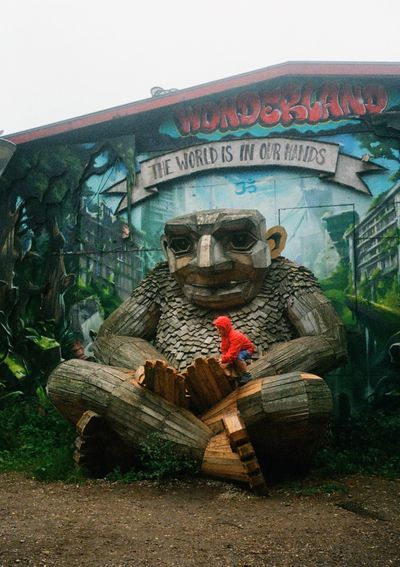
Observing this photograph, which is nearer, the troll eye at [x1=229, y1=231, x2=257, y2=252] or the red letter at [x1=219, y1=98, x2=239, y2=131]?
the troll eye at [x1=229, y1=231, x2=257, y2=252]

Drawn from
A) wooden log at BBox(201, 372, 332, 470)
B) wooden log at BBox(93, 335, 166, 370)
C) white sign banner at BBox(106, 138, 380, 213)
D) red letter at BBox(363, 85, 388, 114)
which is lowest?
wooden log at BBox(201, 372, 332, 470)

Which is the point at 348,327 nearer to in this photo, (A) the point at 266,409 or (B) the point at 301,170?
(B) the point at 301,170

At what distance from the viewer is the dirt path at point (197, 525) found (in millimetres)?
2918

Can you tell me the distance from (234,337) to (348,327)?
197 centimetres

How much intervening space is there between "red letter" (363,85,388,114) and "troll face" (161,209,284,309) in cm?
186

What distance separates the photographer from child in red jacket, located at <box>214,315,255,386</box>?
4449 millimetres

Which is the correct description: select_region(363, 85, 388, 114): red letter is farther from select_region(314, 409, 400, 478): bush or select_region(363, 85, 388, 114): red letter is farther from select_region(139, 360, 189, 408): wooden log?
select_region(139, 360, 189, 408): wooden log

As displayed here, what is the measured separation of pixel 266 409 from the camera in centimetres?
415

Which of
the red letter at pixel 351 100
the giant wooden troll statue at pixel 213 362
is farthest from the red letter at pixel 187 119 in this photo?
the giant wooden troll statue at pixel 213 362

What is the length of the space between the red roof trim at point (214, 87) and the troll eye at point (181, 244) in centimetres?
204

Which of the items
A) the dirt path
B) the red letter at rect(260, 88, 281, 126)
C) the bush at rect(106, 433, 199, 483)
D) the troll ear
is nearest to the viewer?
the dirt path

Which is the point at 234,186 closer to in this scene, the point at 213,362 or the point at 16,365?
the point at 213,362

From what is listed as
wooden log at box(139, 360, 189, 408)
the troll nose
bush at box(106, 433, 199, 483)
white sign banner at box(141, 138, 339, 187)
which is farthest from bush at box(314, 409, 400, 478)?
white sign banner at box(141, 138, 339, 187)

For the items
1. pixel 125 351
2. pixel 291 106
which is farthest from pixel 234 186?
pixel 125 351
